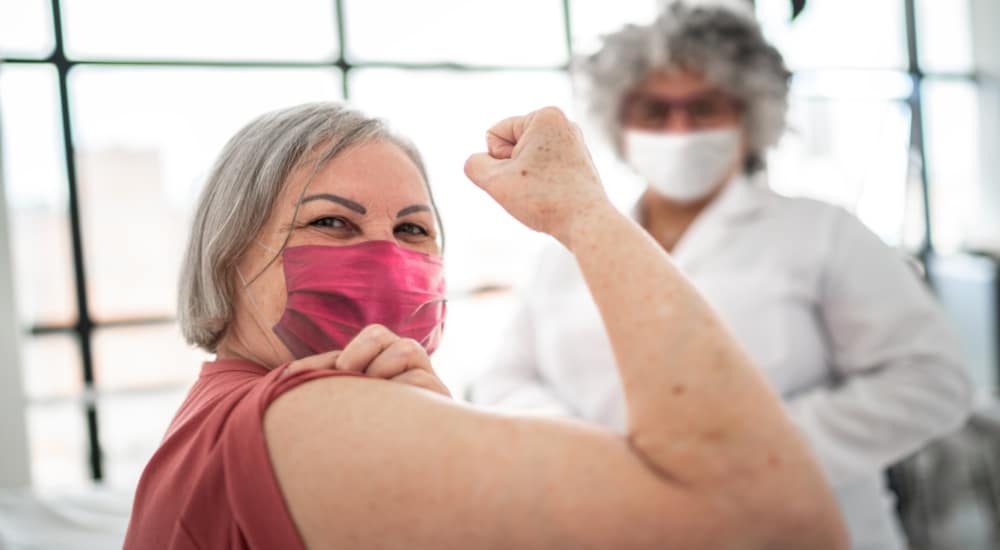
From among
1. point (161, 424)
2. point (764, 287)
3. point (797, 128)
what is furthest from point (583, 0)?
point (161, 424)

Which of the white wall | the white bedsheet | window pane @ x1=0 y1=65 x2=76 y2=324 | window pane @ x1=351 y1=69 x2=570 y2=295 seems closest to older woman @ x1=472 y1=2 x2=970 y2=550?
window pane @ x1=351 y1=69 x2=570 y2=295

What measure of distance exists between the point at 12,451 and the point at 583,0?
2782 millimetres

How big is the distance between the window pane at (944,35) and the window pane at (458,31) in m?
2.14

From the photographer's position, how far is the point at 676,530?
1.94 feet

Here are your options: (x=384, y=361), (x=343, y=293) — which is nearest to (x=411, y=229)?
(x=343, y=293)

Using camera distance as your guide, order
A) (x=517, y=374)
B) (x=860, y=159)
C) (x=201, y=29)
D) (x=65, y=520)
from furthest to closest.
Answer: (x=860, y=159) → (x=201, y=29) → (x=517, y=374) → (x=65, y=520)

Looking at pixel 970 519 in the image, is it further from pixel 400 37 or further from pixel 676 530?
pixel 400 37

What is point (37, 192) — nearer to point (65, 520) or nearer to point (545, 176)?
point (65, 520)

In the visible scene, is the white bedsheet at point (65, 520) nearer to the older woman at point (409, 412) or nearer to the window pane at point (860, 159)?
the older woman at point (409, 412)

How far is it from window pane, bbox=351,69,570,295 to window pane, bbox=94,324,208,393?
3.62 feet

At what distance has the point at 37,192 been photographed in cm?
250

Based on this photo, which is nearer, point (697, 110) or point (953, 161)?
point (697, 110)

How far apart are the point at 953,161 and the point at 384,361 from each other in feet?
13.9

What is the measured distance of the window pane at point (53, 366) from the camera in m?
2.53
